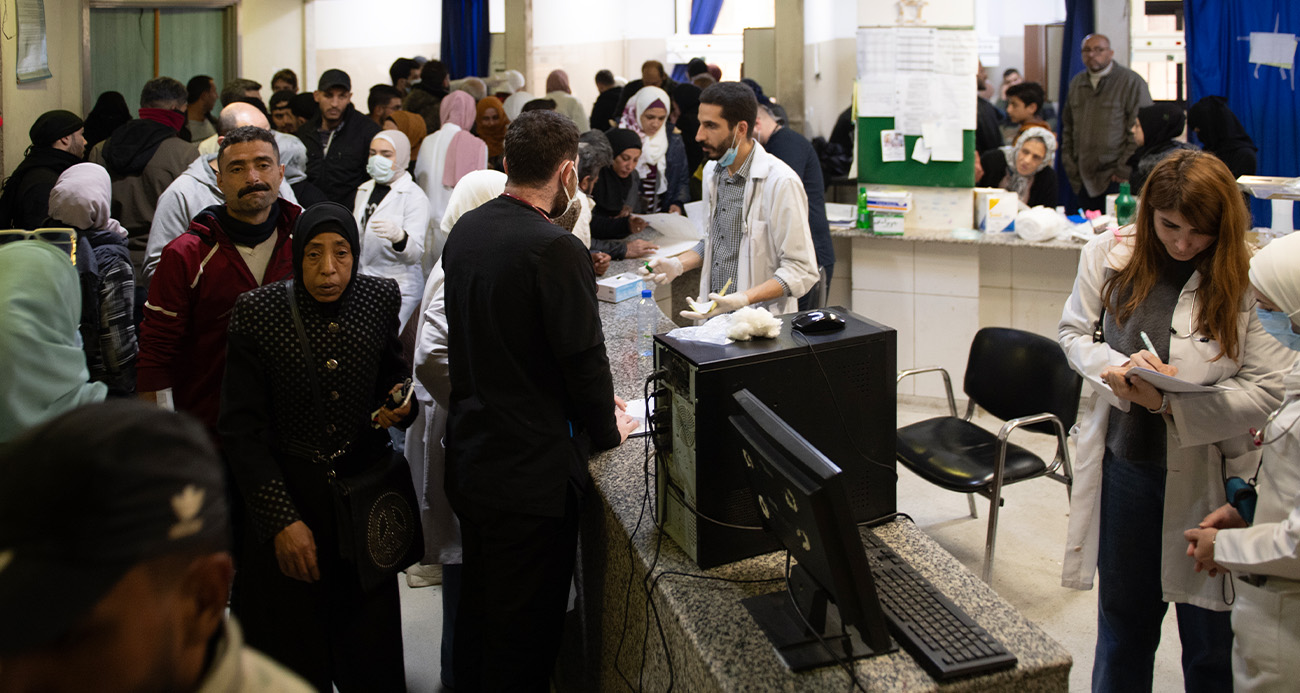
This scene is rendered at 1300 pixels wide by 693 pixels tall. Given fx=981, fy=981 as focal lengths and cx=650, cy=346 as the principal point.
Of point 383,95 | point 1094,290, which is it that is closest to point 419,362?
point 1094,290

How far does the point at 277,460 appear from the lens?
2260 mm

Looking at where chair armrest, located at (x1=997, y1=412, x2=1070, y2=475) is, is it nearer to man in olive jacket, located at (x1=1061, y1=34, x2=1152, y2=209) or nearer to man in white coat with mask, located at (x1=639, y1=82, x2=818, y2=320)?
man in white coat with mask, located at (x1=639, y1=82, x2=818, y2=320)

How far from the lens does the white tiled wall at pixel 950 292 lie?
5250mm

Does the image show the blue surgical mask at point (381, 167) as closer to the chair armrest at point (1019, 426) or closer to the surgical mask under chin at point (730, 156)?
the surgical mask under chin at point (730, 156)

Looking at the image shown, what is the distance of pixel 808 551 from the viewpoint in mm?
1523

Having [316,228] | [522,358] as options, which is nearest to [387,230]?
[316,228]

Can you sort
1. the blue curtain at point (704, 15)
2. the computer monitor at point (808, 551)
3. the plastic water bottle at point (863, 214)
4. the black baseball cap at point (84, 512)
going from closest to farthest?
the black baseball cap at point (84, 512) → the computer monitor at point (808, 551) → the plastic water bottle at point (863, 214) → the blue curtain at point (704, 15)

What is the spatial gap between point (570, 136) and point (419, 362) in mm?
756

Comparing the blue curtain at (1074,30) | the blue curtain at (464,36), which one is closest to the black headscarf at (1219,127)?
the blue curtain at (1074,30)

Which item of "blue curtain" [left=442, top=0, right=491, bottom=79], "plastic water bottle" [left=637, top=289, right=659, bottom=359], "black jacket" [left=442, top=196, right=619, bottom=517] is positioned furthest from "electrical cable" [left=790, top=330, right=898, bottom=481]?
"blue curtain" [left=442, top=0, right=491, bottom=79]

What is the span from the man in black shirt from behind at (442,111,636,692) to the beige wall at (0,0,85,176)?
5.47 metres

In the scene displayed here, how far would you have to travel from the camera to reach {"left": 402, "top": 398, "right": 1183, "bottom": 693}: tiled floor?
10.2 feet

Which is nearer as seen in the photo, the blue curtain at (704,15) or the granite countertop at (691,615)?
the granite countertop at (691,615)

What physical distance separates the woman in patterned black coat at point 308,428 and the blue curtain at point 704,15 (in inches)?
391
